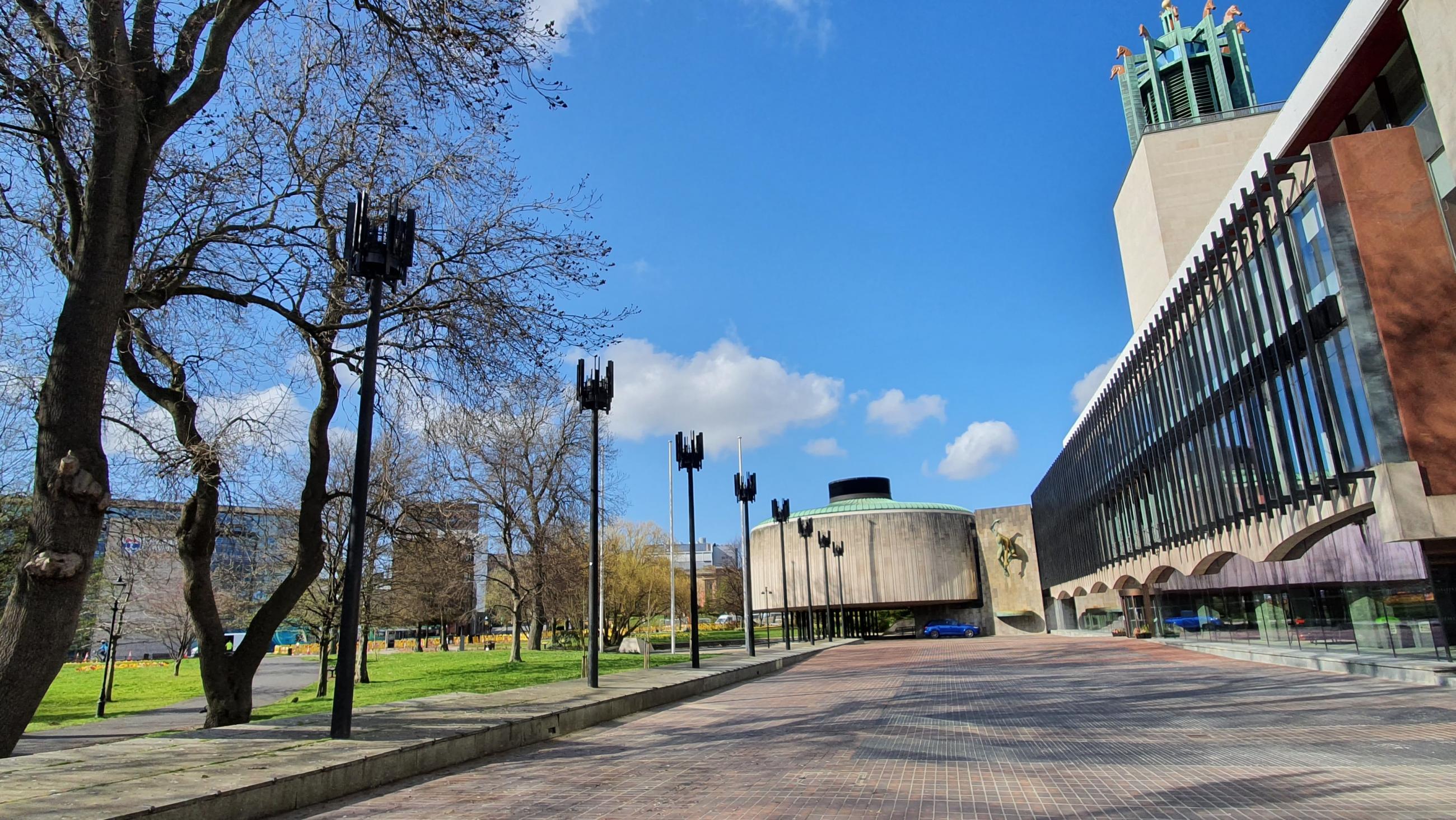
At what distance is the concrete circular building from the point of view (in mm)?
74625

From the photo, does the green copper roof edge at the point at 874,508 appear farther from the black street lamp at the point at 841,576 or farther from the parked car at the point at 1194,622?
the parked car at the point at 1194,622

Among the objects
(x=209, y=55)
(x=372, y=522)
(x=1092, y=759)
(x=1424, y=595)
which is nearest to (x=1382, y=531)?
(x=1424, y=595)

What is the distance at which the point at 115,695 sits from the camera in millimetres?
30578

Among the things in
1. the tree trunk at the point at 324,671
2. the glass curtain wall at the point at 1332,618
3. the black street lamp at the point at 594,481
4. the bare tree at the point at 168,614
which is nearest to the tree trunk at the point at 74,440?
the black street lamp at the point at 594,481

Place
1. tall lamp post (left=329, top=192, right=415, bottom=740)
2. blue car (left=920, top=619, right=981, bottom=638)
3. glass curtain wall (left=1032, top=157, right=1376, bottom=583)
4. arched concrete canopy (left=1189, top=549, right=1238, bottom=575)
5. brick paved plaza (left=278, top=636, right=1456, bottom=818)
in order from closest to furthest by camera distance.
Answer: brick paved plaza (left=278, top=636, right=1456, bottom=818), tall lamp post (left=329, top=192, right=415, bottom=740), glass curtain wall (left=1032, top=157, right=1376, bottom=583), arched concrete canopy (left=1189, top=549, right=1238, bottom=575), blue car (left=920, top=619, right=981, bottom=638)

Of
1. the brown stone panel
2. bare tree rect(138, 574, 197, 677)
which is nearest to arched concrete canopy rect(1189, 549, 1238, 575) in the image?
the brown stone panel

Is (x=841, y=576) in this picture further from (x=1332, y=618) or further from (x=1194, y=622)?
(x=1332, y=618)

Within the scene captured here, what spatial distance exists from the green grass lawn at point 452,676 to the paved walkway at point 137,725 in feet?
4.14

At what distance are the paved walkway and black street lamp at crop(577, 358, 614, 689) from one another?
20.9 ft

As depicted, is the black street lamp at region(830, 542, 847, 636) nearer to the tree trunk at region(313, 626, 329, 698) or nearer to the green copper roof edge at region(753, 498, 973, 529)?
the green copper roof edge at region(753, 498, 973, 529)

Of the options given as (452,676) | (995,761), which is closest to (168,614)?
(452,676)

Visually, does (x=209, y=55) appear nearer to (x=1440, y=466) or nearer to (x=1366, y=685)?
(x=1366, y=685)

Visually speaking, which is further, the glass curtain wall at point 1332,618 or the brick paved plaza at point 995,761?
the glass curtain wall at point 1332,618

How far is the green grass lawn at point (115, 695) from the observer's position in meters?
23.0
